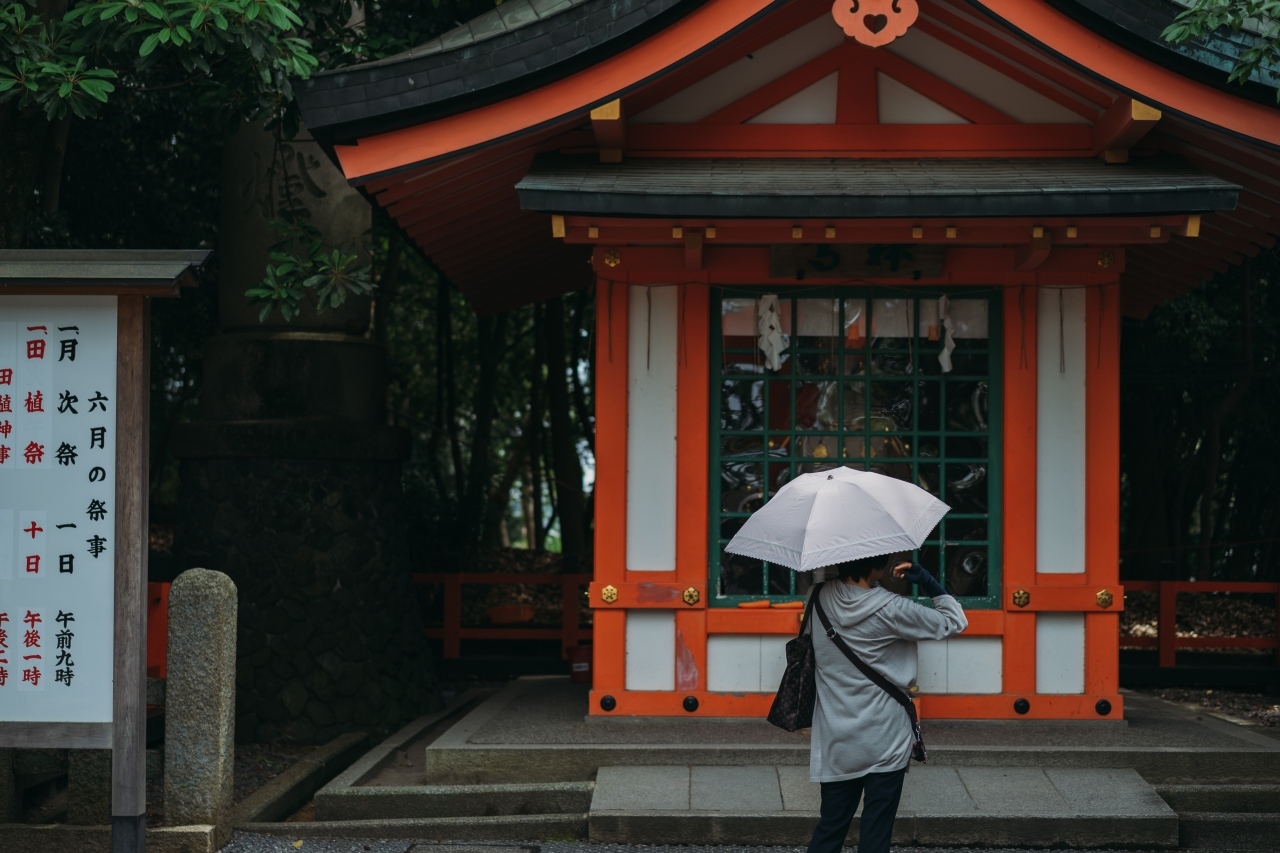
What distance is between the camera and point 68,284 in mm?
5324

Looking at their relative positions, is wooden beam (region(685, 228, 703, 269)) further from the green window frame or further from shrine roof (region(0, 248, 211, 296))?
shrine roof (region(0, 248, 211, 296))

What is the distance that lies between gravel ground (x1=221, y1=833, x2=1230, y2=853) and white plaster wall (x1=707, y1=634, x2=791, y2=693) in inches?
53.6

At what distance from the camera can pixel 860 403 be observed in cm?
766

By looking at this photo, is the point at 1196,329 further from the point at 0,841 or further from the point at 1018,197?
the point at 0,841

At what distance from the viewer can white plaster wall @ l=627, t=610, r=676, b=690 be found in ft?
24.5

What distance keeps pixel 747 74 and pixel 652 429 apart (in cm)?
227

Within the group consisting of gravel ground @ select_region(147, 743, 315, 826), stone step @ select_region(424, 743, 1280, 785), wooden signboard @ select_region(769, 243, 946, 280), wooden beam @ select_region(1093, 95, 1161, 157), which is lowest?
gravel ground @ select_region(147, 743, 315, 826)

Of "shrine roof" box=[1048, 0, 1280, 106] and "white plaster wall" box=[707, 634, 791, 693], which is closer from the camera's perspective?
"shrine roof" box=[1048, 0, 1280, 106]

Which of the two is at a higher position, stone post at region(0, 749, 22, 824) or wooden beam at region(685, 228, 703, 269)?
wooden beam at region(685, 228, 703, 269)

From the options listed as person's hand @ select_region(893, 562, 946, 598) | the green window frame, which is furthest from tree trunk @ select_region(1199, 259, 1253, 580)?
person's hand @ select_region(893, 562, 946, 598)

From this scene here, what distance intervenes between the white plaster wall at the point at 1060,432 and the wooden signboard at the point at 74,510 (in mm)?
4917

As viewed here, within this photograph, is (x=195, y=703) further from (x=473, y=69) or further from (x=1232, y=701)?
(x=1232, y=701)

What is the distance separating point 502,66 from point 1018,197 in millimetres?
2902


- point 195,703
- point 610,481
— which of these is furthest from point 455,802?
point 610,481
